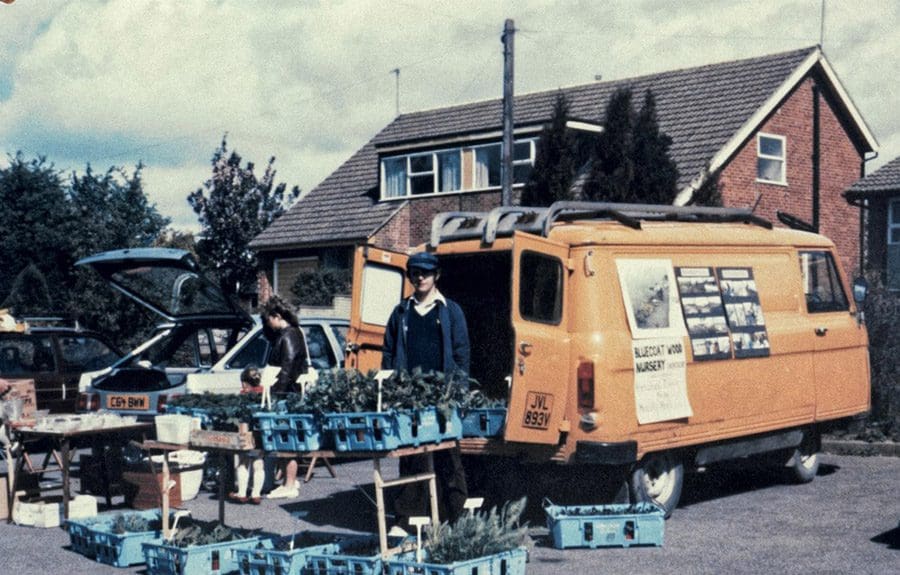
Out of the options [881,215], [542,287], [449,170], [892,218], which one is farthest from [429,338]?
[892,218]

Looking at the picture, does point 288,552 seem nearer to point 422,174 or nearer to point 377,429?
point 377,429

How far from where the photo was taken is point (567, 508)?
9.67m

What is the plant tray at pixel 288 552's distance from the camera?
802 cm

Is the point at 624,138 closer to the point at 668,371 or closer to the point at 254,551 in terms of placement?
the point at 668,371

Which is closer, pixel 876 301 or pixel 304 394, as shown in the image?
pixel 304 394

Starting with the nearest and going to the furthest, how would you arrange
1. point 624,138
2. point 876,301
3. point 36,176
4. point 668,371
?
point 668,371 < point 876,301 < point 624,138 < point 36,176

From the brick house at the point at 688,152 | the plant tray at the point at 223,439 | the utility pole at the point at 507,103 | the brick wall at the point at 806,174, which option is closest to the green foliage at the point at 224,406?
the plant tray at the point at 223,439

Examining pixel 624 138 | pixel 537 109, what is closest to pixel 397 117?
pixel 537 109

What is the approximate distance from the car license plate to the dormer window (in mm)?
16502

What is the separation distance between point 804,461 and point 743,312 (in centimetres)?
236

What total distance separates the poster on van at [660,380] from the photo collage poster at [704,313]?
0.27 metres

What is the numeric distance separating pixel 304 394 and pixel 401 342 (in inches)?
57.8

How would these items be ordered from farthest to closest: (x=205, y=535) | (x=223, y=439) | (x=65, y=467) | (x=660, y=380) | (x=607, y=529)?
(x=65, y=467) < (x=660, y=380) < (x=607, y=529) < (x=205, y=535) < (x=223, y=439)

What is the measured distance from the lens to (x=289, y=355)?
1189 cm
